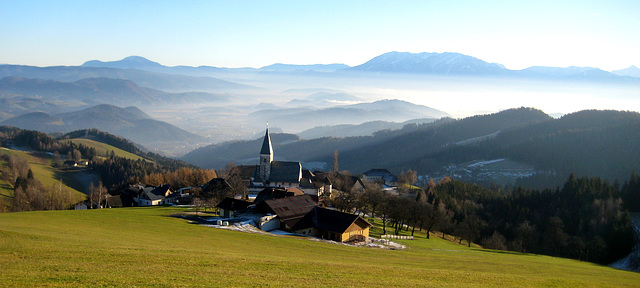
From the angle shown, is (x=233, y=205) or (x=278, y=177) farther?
(x=278, y=177)

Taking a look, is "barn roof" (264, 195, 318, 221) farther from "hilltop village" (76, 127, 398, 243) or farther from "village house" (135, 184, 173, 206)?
"village house" (135, 184, 173, 206)

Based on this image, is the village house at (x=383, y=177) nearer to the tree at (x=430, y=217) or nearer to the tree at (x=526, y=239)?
the tree at (x=526, y=239)

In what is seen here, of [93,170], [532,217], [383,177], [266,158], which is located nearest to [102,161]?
[93,170]

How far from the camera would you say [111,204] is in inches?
3415

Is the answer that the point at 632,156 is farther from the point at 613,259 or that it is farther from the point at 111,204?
the point at 111,204

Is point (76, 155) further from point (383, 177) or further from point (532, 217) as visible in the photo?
point (532, 217)

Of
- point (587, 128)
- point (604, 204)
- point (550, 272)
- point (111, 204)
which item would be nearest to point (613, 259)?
point (604, 204)

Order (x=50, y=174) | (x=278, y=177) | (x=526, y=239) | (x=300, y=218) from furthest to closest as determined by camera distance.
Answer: (x=50, y=174), (x=278, y=177), (x=526, y=239), (x=300, y=218)

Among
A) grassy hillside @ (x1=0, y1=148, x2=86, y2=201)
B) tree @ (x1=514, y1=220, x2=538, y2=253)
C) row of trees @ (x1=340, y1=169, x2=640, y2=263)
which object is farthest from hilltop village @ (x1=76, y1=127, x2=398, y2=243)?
grassy hillside @ (x1=0, y1=148, x2=86, y2=201)

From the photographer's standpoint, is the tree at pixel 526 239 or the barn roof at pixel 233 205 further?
the tree at pixel 526 239

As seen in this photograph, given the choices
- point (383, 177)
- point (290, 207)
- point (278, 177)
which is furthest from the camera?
point (383, 177)

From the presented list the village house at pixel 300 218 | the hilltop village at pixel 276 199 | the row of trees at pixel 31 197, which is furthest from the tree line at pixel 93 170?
the village house at pixel 300 218

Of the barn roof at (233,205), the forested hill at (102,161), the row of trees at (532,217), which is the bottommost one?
the forested hill at (102,161)

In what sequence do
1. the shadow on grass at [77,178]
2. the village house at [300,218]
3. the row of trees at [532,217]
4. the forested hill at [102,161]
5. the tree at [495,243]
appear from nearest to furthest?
the village house at [300,218] → the row of trees at [532,217] → the tree at [495,243] → the shadow on grass at [77,178] → the forested hill at [102,161]
